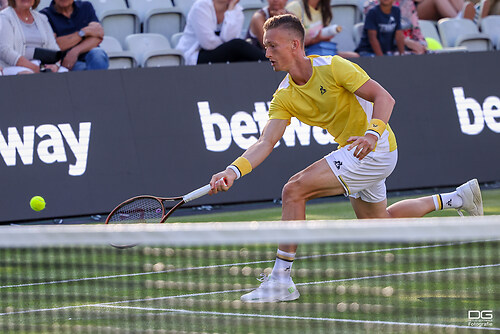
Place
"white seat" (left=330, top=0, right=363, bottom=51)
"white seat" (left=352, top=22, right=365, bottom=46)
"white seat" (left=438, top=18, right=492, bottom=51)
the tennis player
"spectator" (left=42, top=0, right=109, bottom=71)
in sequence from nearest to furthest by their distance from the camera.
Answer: the tennis player → "spectator" (left=42, top=0, right=109, bottom=71) → "white seat" (left=352, top=22, right=365, bottom=46) → "white seat" (left=330, top=0, right=363, bottom=51) → "white seat" (left=438, top=18, right=492, bottom=51)

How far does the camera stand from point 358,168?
519cm

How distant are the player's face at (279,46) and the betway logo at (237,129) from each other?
3.60m

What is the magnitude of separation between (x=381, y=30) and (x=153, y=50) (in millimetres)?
2804

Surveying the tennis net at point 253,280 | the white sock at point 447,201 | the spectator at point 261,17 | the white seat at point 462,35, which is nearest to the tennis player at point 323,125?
the tennis net at point 253,280

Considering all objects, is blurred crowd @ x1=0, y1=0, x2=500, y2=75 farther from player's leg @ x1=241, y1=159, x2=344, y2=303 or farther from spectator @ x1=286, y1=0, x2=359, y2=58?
player's leg @ x1=241, y1=159, x2=344, y2=303

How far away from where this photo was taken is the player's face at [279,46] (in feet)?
16.7

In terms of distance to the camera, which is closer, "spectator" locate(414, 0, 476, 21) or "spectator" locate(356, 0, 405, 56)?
"spectator" locate(356, 0, 405, 56)

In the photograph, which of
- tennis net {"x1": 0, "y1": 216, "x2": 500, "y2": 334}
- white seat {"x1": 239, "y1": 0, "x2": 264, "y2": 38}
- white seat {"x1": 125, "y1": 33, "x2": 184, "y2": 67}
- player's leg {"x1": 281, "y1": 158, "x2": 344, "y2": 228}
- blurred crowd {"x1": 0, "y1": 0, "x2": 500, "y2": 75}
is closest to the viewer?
tennis net {"x1": 0, "y1": 216, "x2": 500, "y2": 334}

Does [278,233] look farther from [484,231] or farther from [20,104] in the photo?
[20,104]

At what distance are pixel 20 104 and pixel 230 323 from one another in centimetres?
459

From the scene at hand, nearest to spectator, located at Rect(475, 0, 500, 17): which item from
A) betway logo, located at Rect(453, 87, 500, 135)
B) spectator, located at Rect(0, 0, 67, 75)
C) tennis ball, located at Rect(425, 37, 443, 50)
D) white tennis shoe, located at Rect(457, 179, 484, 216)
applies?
tennis ball, located at Rect(425, 37, 443, 50)

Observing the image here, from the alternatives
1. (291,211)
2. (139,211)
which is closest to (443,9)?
(139,211)

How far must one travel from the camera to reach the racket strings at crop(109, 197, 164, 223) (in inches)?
231

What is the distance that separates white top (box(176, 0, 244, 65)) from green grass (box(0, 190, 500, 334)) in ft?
11.7
